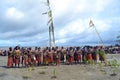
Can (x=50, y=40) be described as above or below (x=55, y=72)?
above

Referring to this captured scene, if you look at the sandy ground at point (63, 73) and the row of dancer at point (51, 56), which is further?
the row of dancer at point (51, 56)

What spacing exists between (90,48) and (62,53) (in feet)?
9.96

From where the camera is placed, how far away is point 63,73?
29281 mm

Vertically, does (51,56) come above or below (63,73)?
above

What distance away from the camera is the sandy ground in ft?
90.3

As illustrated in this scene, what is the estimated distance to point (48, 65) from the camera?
3353 cm

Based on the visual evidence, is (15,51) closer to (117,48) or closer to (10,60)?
(10,60)

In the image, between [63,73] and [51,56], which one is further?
[51,56]

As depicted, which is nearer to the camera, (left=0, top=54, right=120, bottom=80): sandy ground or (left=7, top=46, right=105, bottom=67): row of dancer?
(left=0, top=54, right=120, bottom=80): sandy ground

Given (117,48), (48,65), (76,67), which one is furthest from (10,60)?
(117,48)

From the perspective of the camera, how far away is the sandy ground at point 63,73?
27516mm

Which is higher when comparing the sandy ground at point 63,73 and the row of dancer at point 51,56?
the row of dancer at point 51,56

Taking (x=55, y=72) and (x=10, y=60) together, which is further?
(x=10, y=60)

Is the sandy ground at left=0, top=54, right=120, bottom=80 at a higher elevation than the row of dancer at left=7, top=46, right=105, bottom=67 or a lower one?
lower
